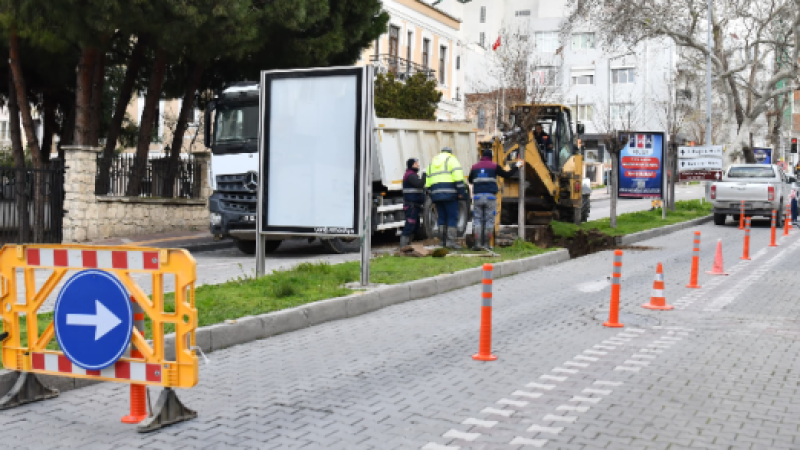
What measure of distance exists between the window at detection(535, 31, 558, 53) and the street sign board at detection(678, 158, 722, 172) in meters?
41.8

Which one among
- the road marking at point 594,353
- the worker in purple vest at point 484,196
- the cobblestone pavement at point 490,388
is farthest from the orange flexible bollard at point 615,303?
the worker in purple vest at point 484,196

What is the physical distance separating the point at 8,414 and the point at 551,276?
1022cm

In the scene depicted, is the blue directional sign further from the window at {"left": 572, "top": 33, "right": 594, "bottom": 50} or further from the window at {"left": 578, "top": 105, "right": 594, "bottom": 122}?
the window at {"left": 578, "top": 105, "right": 594, "bottom": 122}

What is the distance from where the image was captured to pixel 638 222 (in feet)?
87.8

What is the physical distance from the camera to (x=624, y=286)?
13.5 meters

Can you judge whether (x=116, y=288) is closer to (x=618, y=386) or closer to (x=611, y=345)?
(x=618, y=386)

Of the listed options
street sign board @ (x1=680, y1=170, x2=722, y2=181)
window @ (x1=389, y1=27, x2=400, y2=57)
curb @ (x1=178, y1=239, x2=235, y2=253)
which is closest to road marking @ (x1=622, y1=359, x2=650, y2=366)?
curb @ (x1=178, y1=239, x2=235, y2=253)

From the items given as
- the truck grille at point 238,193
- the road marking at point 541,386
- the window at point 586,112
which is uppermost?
the window at point 586,112

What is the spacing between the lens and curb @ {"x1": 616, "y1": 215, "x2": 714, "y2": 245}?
2148 cm

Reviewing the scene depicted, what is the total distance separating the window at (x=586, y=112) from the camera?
71.4 m

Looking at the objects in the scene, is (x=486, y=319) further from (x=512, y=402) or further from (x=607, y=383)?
(x=512, y=402)

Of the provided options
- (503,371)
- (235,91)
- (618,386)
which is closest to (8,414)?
(503,371)

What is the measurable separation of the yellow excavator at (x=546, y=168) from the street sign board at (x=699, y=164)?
1019cm

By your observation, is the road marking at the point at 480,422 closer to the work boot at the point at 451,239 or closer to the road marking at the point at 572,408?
the road marking at the point at 572,408
